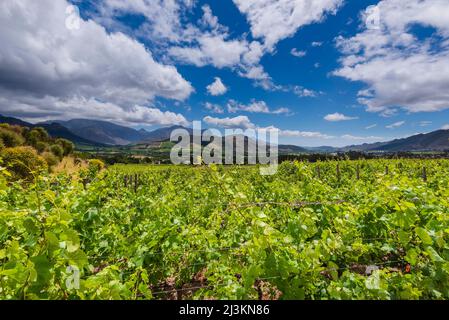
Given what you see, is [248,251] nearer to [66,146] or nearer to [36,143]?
[36,143]

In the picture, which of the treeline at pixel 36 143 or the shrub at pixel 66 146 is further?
the shrub at pixel 66 146

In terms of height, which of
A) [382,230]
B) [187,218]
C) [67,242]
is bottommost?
[187,218]

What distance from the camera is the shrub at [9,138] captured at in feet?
Answer: 44.8

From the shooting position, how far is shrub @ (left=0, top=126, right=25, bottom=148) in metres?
13.6

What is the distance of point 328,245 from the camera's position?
2.18m

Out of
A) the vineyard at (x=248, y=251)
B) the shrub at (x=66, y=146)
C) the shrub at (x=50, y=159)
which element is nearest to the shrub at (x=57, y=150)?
the shrub at (x=50, y=159)

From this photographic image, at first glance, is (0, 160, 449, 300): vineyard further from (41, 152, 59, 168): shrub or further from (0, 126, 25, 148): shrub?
(0, 126, 25, 148): shrub

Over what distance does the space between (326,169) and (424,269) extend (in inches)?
771

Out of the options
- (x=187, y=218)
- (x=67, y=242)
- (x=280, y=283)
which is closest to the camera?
(x=67, y=242)

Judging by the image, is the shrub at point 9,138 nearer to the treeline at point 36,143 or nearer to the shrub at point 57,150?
the treeline at point 36,143

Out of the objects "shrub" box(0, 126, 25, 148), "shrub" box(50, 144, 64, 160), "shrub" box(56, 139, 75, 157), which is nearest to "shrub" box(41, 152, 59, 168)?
"shrub" box(50, 144, 64, 160)

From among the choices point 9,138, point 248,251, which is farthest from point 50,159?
point 248,251
